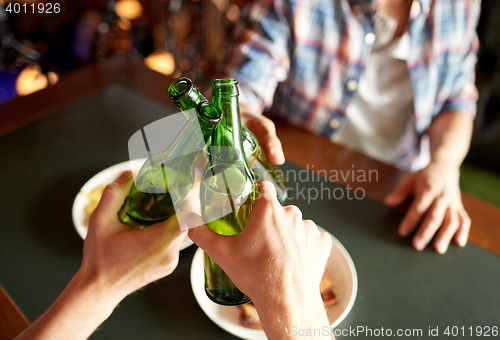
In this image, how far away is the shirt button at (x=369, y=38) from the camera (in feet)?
2.85

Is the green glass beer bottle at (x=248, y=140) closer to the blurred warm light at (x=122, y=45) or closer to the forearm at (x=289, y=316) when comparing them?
the forearm at (x=289, y=316)

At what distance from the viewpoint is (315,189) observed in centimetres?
69

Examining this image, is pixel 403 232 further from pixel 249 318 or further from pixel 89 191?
pixel 89 191

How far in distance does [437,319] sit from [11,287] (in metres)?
0.63

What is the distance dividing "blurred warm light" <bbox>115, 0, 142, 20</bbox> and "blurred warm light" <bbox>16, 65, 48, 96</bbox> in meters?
0.64

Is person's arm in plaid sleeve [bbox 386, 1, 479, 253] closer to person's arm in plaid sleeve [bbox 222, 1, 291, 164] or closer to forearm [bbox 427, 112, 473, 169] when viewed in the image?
forearm [bbox 427, 112, 473, 169]

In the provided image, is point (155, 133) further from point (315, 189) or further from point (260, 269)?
point (315, 189)

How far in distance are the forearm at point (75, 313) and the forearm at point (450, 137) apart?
0.73 meters

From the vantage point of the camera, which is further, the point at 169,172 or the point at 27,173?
the point at 27,173

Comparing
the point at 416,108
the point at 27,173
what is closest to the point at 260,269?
the point at 27,173

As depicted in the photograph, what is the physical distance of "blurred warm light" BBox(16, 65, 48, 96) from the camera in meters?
1.43

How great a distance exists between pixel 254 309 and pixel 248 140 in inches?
8.9

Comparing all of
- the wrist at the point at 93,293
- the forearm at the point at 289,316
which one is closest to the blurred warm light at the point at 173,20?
the wrist at the point at 93,293

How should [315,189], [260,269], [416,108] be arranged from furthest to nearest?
[416,108] → [315,189] → [260,269]
